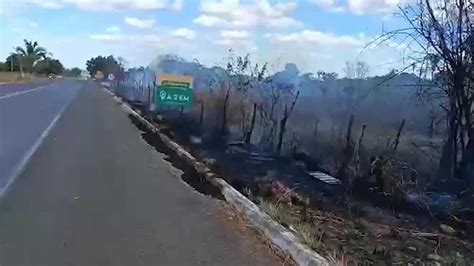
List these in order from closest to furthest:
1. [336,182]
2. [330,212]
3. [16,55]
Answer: [330,212] < [336,182] < [16,55]

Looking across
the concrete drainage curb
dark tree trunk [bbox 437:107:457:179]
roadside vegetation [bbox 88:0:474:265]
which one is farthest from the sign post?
dark tree trunk [bbox 437:107:457:179]

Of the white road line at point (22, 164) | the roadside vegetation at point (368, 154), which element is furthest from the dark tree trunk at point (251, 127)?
the white road line at point (22, 164)

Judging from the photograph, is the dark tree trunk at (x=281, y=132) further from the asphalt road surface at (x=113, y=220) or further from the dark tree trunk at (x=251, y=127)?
the asphalt road surface at (x=113, y=220)

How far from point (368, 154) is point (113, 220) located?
4.84 m

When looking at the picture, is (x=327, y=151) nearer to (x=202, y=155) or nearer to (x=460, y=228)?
(x=202, y=155)

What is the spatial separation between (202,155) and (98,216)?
6.04 m

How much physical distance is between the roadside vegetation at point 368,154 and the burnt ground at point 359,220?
0.7 inches

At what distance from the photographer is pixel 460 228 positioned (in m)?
Result: 7.45

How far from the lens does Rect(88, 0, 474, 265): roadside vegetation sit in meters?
6.77

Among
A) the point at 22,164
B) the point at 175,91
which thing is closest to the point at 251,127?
the point at 175,91

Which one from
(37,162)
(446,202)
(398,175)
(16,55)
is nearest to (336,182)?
(398,175)

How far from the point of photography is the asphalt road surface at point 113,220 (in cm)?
588

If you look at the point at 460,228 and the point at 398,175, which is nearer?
the point at 460,228

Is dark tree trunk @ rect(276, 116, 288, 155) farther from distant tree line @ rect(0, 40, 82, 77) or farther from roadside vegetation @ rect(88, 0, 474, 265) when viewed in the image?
distant tree line @ rect(0, 40, 82, 77)
